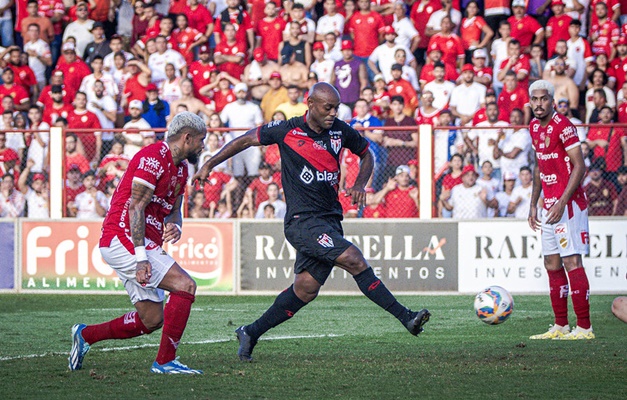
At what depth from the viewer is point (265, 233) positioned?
14.9m

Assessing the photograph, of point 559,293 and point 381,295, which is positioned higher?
point 381,295

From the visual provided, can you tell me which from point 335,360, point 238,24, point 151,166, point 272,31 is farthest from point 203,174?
point 238,24

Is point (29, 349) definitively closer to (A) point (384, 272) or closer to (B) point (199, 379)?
(B) point (199, 379)

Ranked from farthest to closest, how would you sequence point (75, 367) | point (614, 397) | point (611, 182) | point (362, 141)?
point (611, 182)
point (362, 141)
point (75, 367)
point (614, 397)

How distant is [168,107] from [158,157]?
11.1 m

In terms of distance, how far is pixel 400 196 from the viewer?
1488 cm

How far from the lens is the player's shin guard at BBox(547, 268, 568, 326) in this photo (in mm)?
9633

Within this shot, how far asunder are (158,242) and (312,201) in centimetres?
130

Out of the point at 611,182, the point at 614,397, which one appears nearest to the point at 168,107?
→ the point at 611,182

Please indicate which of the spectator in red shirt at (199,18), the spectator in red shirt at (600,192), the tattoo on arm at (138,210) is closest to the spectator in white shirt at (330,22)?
the spectator in red shirt at (199,18)

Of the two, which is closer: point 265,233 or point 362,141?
point 362,141

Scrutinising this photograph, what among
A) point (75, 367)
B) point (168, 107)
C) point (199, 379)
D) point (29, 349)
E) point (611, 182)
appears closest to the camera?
point (199, 379)

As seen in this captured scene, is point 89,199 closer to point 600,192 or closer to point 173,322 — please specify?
point 600,192

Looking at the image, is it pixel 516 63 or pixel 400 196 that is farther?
pixel 516 63
